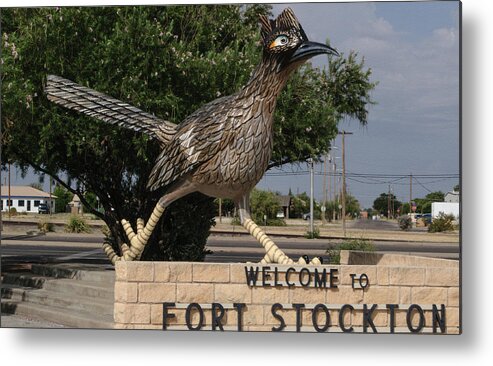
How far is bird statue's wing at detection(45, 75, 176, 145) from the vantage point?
10.1 metres

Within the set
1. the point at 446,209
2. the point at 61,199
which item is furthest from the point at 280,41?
the point at 61,199

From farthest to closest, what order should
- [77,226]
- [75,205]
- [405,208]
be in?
[405,208] < [75,205] < [77,226]

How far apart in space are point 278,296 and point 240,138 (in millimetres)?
1904

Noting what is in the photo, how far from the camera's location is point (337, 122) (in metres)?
13.5

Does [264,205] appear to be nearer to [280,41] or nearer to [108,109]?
[108,109]

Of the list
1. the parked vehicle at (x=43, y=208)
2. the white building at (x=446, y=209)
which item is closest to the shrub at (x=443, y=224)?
the white building at (x=446, y=209)

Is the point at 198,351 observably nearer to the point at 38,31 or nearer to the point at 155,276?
the point at 155,276

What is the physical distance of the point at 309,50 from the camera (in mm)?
8844

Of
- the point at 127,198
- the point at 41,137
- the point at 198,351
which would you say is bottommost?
the point at 198,351

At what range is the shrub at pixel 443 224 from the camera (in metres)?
40.9

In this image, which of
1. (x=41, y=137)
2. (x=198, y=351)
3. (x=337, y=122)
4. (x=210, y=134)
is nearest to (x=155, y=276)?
(x=198, y=351)

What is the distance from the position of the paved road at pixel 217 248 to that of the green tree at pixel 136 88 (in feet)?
27.2

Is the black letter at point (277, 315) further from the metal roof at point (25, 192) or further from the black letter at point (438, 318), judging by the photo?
the metal roof at point (25, 192)

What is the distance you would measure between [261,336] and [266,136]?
2.36 m
